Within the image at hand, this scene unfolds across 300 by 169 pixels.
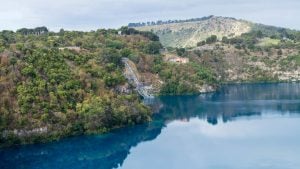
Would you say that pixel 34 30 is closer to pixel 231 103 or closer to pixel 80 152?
pixel 231 103

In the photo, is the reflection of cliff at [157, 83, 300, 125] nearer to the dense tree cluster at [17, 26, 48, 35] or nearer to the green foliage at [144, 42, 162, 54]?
the green foliage at [144, 42, 162, 54]

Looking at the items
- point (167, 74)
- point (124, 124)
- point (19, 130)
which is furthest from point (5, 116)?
point (167, 74)

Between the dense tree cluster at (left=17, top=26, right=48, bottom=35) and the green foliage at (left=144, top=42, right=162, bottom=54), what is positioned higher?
the dense tree cluster at (left=17, top=26, right=48, bottom=35)

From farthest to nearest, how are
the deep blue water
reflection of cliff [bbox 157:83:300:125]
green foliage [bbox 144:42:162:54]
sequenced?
green foliage [bbox 144:42:162:54] < reflection of cliff [bbox 157:83:300:125] < the deep blue water

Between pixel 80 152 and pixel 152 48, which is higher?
pixel 152 48

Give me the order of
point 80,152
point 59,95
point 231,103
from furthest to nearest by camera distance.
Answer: point 231,103, point 59,95, point 80,152

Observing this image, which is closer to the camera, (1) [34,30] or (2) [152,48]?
(2) [152,48]

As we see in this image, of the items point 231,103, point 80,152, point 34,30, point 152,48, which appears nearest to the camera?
point 80,152

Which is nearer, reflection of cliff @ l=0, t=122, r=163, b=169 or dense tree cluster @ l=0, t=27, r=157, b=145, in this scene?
reflection of cliff @ l=0, t=122, r=163, b=169

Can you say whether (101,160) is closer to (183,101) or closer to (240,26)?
Result: (183,101)

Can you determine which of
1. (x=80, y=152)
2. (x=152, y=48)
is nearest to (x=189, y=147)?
(x=80, y=152)

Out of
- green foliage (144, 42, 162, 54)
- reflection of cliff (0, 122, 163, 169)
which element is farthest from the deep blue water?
green foliage (144, 42, 162, 54)
